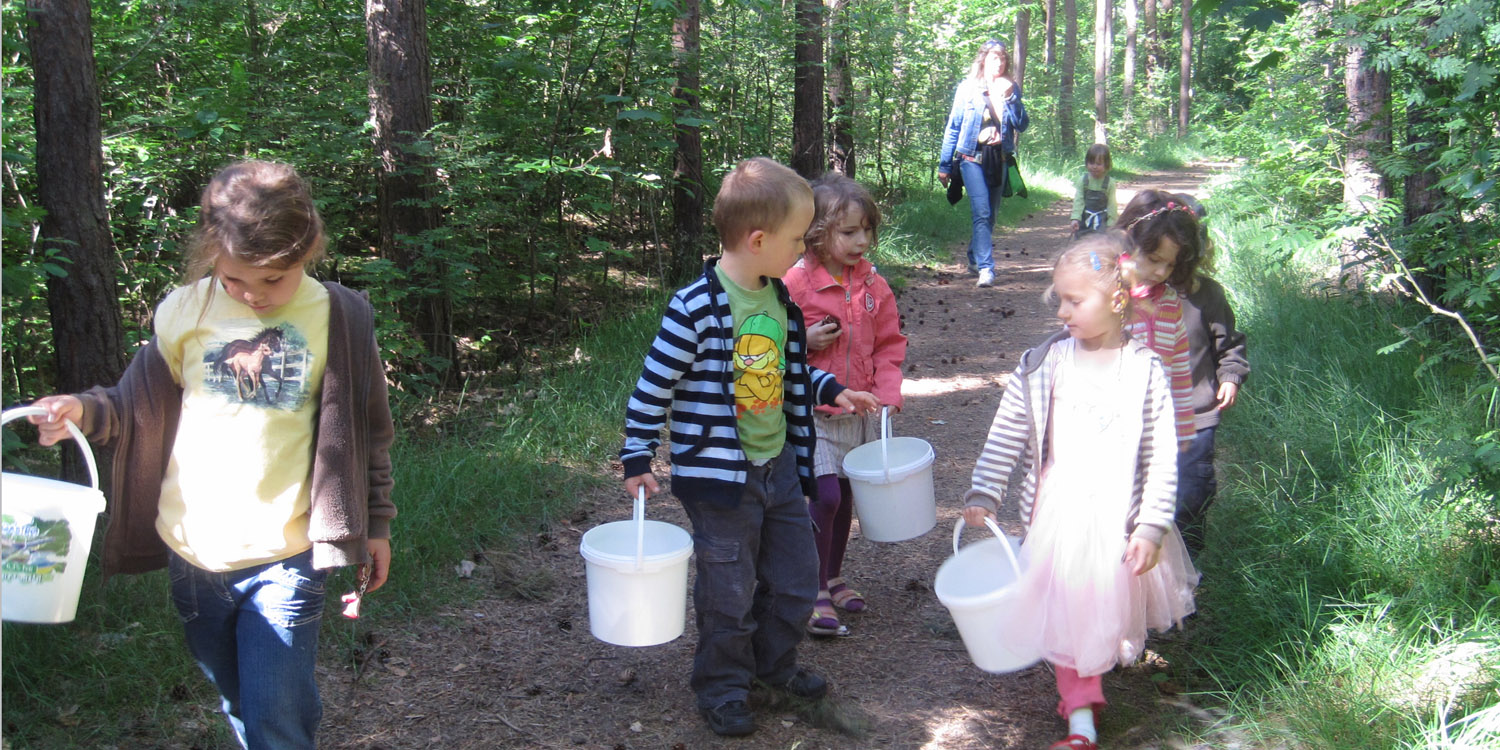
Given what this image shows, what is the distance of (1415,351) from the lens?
5.23 meters

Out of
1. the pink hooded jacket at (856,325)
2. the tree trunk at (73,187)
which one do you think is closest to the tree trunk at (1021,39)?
the pink hooded jacket at (856,325)

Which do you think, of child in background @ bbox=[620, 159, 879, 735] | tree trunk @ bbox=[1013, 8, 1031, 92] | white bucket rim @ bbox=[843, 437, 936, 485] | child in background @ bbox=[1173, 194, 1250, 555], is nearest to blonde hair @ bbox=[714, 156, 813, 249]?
child in background @ bbox=[620, 159, 879, 735]

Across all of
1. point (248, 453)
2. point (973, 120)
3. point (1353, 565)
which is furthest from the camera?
point (973, 120)

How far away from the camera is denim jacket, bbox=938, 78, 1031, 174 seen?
9.56 meters

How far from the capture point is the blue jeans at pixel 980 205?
974 cm

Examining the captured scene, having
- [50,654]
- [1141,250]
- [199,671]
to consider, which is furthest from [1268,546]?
[50,654]

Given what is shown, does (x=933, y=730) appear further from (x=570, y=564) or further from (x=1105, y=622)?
(x=570, y=564)

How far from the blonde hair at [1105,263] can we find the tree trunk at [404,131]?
13.2ft

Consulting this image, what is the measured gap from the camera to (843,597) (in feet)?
13.9

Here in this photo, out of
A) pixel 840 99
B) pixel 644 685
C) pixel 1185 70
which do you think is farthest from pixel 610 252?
pixel 1185 70

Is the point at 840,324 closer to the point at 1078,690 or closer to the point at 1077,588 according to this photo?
the point at 1077,588

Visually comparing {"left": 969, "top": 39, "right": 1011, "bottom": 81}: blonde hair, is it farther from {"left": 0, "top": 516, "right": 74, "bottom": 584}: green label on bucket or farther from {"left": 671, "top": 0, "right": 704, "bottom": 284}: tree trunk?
{"left": 0, "top": 516, "right": 74, "bottom": 584}: green label on bucket

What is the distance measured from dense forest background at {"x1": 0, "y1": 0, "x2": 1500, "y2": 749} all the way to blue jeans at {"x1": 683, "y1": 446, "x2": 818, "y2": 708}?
4.48ft

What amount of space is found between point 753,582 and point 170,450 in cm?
162
